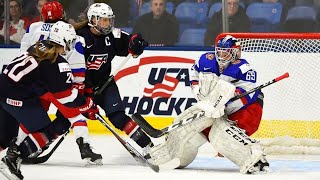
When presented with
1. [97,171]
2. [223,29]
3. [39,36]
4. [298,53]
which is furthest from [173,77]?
[97,171]

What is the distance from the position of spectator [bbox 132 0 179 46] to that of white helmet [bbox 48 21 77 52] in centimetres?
233

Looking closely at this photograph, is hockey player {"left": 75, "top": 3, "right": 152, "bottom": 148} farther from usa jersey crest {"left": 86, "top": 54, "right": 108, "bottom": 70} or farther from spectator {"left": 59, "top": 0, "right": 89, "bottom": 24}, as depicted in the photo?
spectator {"left": 59, "top": 0, "right": 89, "bottom": 24}

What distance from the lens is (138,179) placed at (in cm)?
529

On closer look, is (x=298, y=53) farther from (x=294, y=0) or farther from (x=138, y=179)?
(x=138, y=179)

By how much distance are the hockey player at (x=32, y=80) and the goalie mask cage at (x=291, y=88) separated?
1.87 meters

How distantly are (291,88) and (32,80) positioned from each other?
92.9 inches

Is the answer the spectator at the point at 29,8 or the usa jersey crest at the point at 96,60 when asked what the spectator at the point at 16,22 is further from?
the usa jersey crest at the point at 96,60

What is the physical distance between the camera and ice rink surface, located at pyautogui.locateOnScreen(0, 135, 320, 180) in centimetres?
541

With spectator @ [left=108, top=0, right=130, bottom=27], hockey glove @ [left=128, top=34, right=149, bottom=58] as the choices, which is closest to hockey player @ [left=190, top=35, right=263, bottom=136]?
hockey glove @ [left=128, top=34, right=149, bottom=58]

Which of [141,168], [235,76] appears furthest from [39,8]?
[235,76]

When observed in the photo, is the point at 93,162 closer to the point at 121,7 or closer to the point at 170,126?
the point at 170,126

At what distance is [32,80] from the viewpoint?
5273 mm

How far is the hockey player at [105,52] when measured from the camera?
6168 millimetres

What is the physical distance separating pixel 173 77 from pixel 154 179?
2.31m
